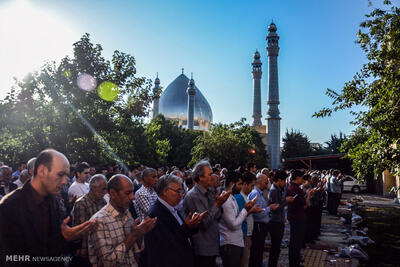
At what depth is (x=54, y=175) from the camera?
2.34 meters

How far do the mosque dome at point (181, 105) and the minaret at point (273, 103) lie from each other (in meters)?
30.6

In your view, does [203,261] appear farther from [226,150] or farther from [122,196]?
[226,150]

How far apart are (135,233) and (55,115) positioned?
1050 cm

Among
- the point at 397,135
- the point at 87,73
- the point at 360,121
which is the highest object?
the point at 87,73

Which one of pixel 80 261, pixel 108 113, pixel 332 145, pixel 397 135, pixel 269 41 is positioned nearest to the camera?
pixel 80 261

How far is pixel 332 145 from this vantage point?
5656 cm

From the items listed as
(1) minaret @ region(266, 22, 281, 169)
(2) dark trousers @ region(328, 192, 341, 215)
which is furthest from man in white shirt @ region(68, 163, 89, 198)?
(1) minaret @ region(266, 22, 281, 169)

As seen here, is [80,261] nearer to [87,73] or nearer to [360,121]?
[360,121]

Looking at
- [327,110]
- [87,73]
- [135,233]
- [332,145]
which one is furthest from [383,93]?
Answer: [332,145]

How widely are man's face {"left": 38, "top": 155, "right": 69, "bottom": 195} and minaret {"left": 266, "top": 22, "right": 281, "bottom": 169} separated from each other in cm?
4435

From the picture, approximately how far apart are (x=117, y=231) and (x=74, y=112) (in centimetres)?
1019

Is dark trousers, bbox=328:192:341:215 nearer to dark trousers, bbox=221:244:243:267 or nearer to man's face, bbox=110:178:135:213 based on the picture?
dark trousers, bbox=221:244:243:267

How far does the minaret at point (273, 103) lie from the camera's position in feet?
147

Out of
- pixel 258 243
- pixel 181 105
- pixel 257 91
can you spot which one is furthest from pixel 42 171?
pixel 181 105
